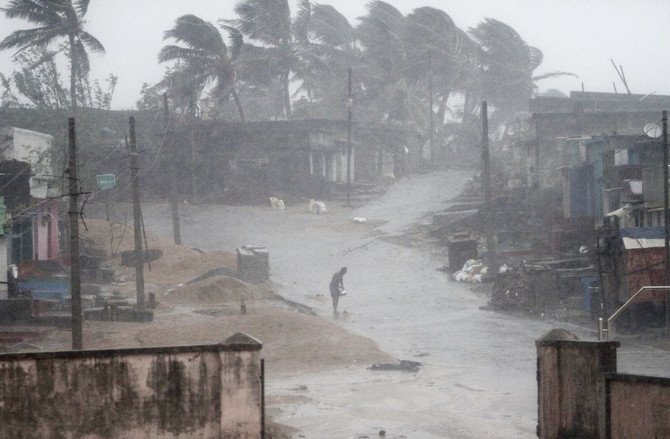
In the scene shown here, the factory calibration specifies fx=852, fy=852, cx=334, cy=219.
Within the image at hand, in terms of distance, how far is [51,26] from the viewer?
150ft

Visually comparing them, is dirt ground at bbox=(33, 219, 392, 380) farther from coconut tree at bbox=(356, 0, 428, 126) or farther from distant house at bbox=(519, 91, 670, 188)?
coconut tree at bbox=(356, 0, 428, 126)

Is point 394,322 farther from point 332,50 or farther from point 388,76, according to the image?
point 332,50

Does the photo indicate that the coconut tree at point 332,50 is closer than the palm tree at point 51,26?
No

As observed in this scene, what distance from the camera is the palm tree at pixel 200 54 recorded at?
49.8 metres

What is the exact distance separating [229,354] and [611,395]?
4920 millimetres

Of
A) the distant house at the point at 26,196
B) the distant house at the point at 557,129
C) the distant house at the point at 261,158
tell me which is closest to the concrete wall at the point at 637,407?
the distant house at the point at 26,196

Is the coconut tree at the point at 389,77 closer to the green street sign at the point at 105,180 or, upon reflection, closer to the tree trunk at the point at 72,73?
the tree trunk at the point at 72,73

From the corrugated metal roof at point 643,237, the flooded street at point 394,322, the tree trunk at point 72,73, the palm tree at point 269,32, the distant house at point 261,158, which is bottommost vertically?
the flooded street at point 394,322

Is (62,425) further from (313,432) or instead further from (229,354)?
(313,432)

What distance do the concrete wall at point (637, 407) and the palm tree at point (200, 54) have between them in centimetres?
4256

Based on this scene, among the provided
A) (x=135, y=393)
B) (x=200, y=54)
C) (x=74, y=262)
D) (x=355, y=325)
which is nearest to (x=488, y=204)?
(x=355, y=325)

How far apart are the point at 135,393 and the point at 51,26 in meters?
39.1

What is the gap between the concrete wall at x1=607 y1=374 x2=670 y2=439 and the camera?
10148 mm

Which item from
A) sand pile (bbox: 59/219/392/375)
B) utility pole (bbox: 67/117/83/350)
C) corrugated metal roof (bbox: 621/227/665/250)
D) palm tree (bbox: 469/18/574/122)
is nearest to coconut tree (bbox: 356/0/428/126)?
palm tree (bbox: 469/18/574/122)
